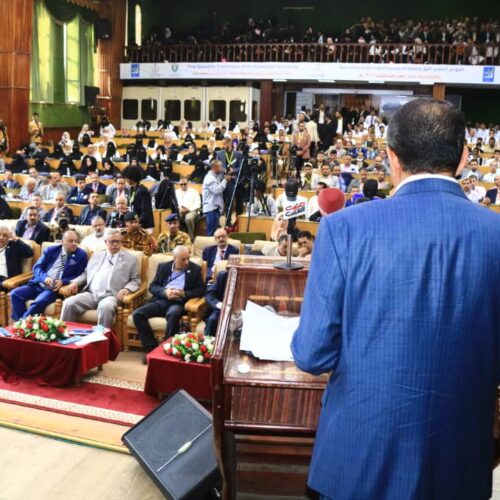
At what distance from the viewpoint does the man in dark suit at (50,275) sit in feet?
18.0

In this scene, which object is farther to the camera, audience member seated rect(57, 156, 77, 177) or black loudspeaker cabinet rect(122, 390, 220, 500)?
audience member seated rect(57, 156, 77, 177)

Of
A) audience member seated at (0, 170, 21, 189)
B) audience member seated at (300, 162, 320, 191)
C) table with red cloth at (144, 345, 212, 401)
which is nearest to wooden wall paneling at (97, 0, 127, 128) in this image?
audience member seated at (0, 170, 21, 189)

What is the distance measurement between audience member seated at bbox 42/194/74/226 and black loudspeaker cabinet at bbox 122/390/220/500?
5388 mm

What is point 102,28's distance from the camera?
18.1 metres

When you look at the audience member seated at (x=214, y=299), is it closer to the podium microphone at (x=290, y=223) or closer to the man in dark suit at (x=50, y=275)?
the man in dark suit at (x=50, y=275)

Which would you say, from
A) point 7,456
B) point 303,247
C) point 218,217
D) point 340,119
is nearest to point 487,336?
point 7,456

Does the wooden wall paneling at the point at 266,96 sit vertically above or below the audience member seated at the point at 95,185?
above

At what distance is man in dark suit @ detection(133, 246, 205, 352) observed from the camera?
5.04m

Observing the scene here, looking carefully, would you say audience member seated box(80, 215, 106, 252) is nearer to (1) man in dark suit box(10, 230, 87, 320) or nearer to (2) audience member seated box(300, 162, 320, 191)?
(1) man in dark suit box(10, 230, 87, 320)

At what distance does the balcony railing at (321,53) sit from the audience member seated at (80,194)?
979 cm

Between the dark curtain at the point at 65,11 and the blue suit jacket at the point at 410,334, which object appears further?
the dark curtain at the point at 65,11

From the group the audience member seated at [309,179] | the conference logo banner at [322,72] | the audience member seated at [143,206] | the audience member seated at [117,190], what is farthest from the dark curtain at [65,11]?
the audience member seated at [143,206]

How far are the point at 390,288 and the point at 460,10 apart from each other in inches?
844

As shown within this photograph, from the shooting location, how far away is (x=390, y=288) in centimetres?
114
